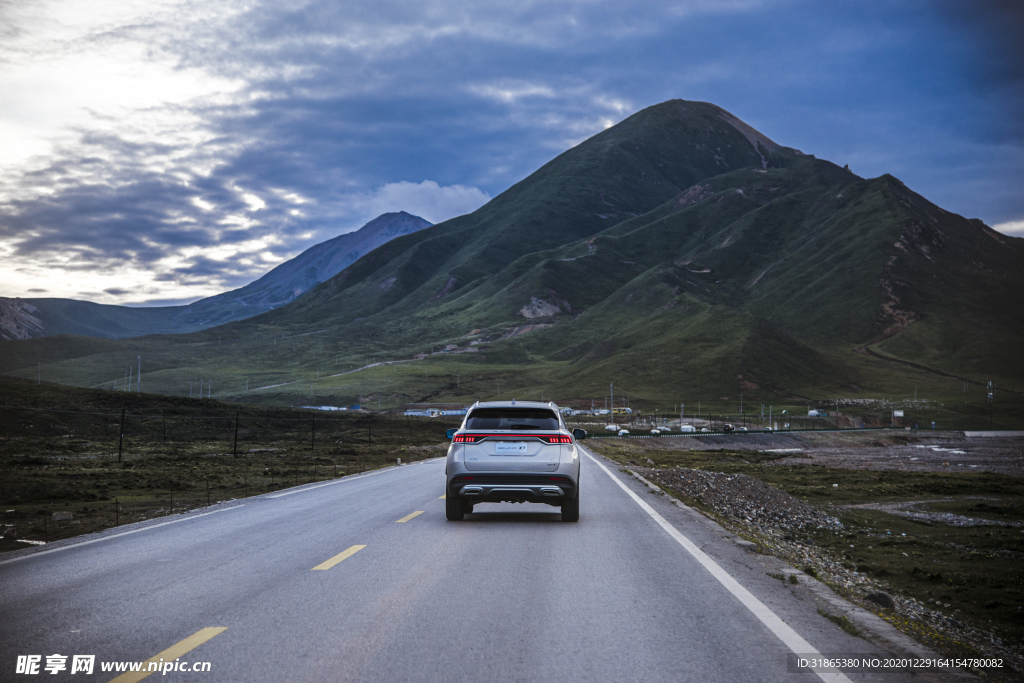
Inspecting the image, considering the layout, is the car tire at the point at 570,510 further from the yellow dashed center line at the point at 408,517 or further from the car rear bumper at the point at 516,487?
the yellow dashed center line at the point at 408,517

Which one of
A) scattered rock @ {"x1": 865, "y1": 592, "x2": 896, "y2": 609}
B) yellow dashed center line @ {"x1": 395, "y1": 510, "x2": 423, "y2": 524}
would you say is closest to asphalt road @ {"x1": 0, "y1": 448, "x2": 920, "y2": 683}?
yellow dashed center line @ {"x1": 395, "y1": 510, "x2": 423, "y2": 524}

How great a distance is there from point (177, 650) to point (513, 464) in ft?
28.3

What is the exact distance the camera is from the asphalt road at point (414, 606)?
629cm

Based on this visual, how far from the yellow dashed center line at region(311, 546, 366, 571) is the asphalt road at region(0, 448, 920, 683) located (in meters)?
0.05

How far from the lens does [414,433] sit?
94250mm

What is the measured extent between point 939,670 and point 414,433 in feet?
293

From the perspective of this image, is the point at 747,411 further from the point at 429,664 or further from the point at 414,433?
the point at 429,664

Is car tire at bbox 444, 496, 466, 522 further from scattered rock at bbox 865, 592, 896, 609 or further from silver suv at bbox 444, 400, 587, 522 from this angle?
scattered rock at bbox 865, 592, 896, 609

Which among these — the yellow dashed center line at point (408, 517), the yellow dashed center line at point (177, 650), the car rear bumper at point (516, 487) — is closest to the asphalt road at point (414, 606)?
the yellow dashed center line at point (177, 650)

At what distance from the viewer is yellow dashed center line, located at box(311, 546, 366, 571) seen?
1030 cm

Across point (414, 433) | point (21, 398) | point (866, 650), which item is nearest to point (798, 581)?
point (866, 650)

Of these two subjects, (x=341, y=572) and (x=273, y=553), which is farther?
(x=273, y=553)

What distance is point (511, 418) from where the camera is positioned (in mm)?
Result: 15516

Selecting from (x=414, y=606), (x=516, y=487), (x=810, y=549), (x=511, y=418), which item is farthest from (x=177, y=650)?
(x=810, y=549)
